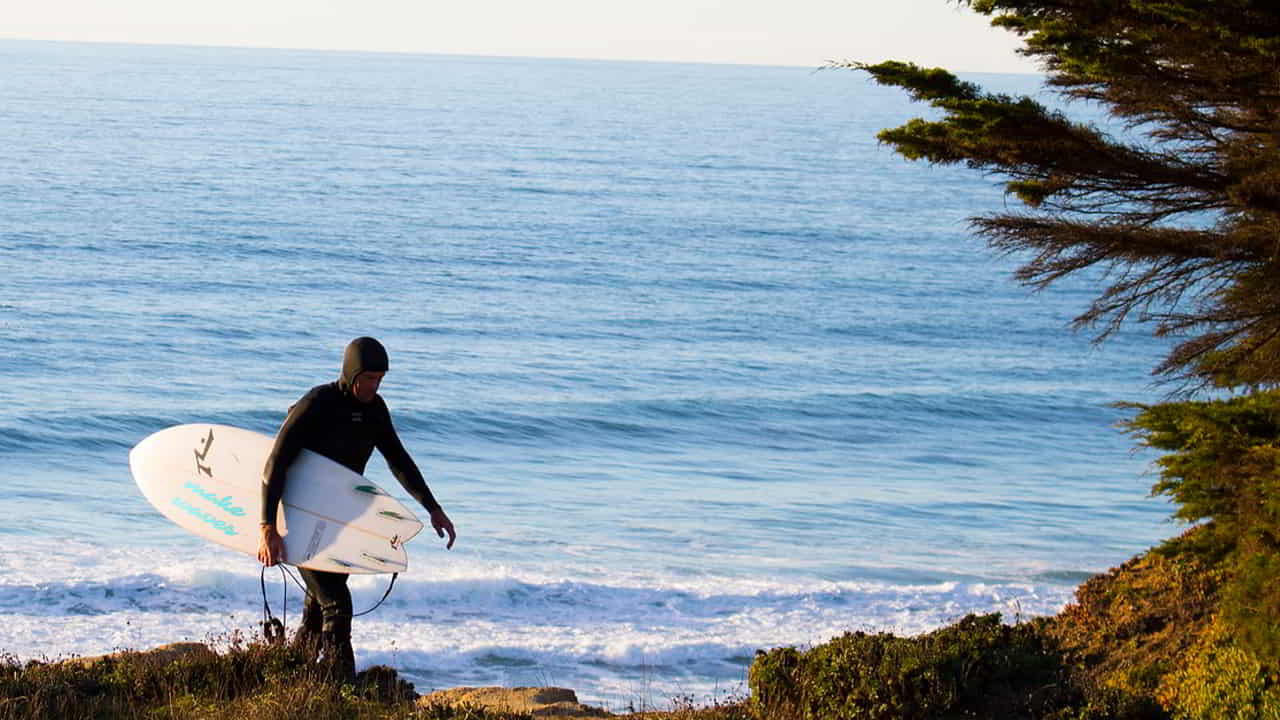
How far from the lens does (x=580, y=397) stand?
27.3 m

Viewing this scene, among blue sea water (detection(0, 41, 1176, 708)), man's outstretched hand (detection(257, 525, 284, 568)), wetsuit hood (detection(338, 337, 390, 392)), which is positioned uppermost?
wetsuit hood (detection(338, 337, 390, 392))

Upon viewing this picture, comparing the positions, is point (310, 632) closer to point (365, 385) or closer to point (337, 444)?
point (337, 444)

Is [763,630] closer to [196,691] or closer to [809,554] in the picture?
[809,554]

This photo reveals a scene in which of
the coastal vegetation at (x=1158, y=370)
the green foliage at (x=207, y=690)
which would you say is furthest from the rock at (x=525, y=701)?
the coastal vegetation at (x=1158, y=370)

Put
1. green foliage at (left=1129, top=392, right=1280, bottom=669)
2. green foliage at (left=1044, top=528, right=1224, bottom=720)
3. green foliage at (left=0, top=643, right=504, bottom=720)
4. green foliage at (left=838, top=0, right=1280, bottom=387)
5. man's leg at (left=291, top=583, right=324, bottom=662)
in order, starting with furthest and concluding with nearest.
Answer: green foliage at (left=838, top=0, right=1280, bottom=387), green foliage at (left=1129, top=392, right=1280, bottom=669), green foliage at (left=1044, top=528, right=1224, bottom=720), man's leg at (left=291, top=583, right=324, bottom=662), green foliage at (left=0, top=643, right=504, bottom=720)

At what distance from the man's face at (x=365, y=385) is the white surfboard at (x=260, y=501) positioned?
391 mm

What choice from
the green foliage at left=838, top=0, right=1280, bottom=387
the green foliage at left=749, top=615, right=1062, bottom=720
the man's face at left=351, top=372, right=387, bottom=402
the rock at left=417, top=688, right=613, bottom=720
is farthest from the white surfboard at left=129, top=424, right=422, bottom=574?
the green foliage at left=838, top=0, right=1280, bottom=387

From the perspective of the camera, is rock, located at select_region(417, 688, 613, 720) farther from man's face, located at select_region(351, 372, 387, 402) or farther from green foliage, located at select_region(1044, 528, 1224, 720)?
green foliage, located at select_region(1044, 528, 1224, 720)

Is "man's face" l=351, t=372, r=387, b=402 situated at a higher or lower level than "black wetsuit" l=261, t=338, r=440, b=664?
higher

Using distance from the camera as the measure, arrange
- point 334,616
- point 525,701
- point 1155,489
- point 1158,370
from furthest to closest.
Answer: point 1158,370 → point 1155,489 → point 525,701 → point 334,616

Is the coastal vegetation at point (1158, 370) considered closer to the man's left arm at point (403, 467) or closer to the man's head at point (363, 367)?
the man's left arm at point (403, 467)

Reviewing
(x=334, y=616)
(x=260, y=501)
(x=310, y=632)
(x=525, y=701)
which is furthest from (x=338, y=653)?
(x=525, y=701)

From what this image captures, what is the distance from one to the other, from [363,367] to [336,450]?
0.55 meters

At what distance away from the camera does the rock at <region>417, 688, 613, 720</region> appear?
632 centimetres
